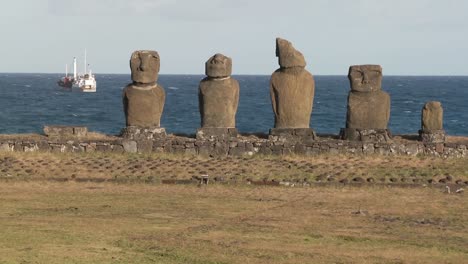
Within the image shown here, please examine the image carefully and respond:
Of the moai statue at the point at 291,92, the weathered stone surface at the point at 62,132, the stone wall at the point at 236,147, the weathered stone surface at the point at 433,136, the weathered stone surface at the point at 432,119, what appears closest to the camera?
the stone wall at the point at 236,147

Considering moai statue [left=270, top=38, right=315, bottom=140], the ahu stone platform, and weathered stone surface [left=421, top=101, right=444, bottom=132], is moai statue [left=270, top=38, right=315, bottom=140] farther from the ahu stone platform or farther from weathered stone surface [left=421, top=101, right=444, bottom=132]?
weathered stone surface [left=421, top=101, right=444, bottom=132]

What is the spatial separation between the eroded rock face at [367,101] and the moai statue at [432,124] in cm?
119

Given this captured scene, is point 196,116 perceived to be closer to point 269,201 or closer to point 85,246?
point 269,201

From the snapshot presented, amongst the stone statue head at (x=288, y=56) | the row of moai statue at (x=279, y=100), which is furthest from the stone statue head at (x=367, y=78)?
the stone statue head at (x=288, y=56)

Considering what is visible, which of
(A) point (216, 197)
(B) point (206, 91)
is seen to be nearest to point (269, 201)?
(A) point (216, 197)

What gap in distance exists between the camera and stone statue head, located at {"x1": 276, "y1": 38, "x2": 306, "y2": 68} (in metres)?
27.6

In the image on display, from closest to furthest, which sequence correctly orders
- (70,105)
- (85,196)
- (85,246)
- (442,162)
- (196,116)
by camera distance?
(85,246) < (85,196) < (442,162) < (196,116) < (70,105)

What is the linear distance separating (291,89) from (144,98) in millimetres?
4050

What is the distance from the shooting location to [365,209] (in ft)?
64.3

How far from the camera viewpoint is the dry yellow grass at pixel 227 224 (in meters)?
15.1

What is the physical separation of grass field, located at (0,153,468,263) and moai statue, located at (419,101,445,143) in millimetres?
1980

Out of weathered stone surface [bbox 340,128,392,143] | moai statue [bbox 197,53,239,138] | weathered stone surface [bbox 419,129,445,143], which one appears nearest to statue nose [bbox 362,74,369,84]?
weathered stone surface [bbox 340,128,392,143]

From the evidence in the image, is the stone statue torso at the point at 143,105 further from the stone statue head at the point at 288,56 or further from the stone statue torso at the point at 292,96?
the stone statue head at the point at 288,56

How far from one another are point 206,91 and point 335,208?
8.97 m
